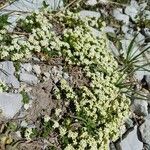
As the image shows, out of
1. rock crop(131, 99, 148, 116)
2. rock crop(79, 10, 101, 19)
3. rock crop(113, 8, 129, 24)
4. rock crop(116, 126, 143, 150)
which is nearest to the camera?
rock crop(116, 126, 143, 150)

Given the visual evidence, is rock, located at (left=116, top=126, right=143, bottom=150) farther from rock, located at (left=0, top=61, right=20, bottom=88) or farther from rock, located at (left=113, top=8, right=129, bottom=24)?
rock, located at (left=113, top=8, right=129, bottom=24)

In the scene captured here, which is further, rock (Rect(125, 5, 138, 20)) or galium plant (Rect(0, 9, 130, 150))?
rock (Rect(125, 5, 138, 20))

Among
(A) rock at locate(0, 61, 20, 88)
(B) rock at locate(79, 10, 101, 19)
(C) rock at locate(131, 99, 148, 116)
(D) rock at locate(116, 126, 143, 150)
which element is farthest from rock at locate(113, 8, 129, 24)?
(A) rock at locate(0, 61, 20, 88)

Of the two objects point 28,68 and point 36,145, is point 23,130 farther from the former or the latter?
point 28,68

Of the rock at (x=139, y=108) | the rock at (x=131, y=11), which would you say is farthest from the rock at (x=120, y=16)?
the rock at (x=139, y=108)

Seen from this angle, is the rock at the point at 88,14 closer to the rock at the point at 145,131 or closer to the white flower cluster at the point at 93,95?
the white flower cluster at the point at 93,95

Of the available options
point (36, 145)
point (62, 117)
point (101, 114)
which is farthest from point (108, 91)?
point (36, 145)
